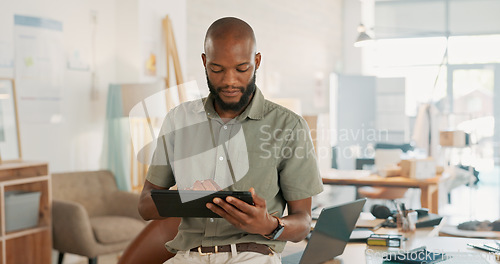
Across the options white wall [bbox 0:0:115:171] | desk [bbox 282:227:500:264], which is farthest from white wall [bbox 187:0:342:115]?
desk [bbox 282:227:500:264]

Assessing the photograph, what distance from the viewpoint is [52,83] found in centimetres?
484

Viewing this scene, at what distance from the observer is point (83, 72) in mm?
5113

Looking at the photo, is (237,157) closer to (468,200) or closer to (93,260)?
(93,260)

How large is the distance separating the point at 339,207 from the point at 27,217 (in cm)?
297

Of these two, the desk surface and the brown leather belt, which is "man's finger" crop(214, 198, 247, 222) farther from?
the desk surface

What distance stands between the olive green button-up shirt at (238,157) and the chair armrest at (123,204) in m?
3.04

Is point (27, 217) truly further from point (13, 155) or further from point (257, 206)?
point (257, 206)

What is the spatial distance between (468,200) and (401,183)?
4137 millimetres

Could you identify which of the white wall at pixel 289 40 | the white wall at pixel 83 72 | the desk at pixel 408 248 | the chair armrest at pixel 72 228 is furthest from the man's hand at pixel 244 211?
the white wall at pixel 289 40

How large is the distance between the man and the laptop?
0.16 metres

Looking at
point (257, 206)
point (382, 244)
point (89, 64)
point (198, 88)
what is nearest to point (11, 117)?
point (89, 64)

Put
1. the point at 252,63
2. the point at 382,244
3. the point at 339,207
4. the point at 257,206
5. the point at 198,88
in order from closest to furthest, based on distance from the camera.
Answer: the point at 257,206 < the point at 252,63 < the point at 339,207 < the point at 198,88 < the point at 382,244

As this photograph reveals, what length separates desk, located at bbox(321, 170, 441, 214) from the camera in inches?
189

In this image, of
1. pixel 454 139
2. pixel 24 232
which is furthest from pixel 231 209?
pixel 454 139
